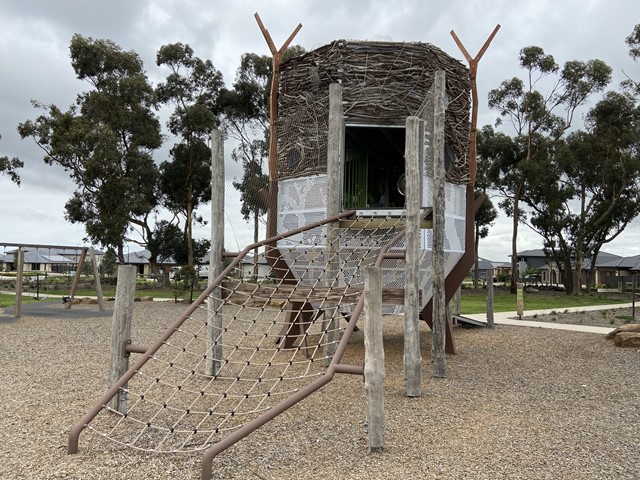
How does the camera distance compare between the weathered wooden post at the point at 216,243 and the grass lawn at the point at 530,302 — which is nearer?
the weathered wooden post at the point at 216,243

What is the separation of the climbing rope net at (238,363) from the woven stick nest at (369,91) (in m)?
1.41

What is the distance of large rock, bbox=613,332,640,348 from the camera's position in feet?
33.2

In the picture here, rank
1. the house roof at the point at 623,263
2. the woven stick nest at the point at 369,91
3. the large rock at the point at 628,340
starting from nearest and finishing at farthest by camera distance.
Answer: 1. the woven stick nest at the point at 369,91
2. the large rock at the point at 628,340
3. the house roof at the point at 623,263

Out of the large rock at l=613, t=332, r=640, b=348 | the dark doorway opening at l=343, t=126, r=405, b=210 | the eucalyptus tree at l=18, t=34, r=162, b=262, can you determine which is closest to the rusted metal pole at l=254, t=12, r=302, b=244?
the dark doorway opening at l=343, t=126, r=405, b=210

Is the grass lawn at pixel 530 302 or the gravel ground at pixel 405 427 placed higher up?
the grass lawn at pixel 530 302

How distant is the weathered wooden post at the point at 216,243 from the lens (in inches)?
273

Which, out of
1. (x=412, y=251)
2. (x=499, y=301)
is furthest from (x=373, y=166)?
(x=499, y=301)

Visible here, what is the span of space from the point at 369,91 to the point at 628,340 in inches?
256

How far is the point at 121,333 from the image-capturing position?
5.10m

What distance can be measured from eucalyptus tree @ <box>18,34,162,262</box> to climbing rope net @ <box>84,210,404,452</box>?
17.2 metres

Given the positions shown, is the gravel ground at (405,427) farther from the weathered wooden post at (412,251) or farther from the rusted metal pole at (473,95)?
the rusted metal pole at (473,95)

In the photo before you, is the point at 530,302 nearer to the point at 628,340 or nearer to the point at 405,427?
the point at 628,340

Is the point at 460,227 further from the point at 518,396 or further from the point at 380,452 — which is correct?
the point at 380,452

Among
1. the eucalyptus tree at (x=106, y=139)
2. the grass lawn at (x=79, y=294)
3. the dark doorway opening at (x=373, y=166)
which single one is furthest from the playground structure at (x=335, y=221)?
the eucalyptus tree at (x=106, y=139)
